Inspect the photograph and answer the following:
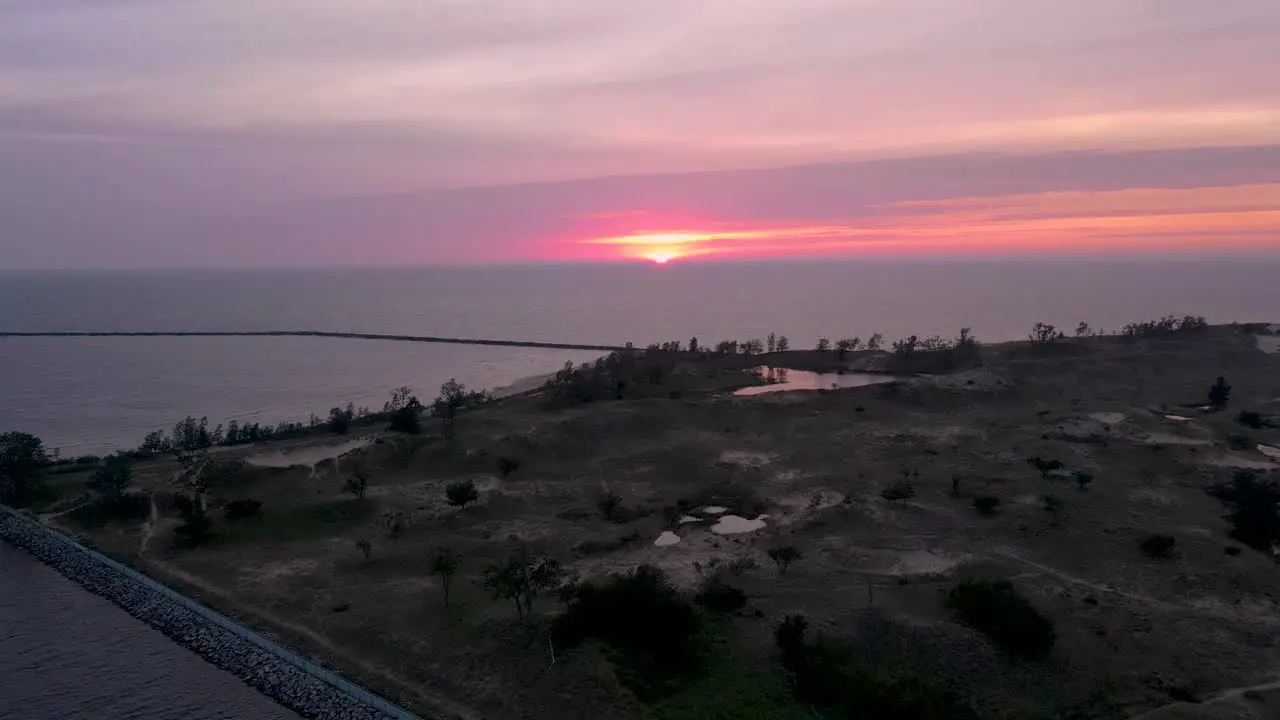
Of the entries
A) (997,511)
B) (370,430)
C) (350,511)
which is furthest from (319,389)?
(997,511)

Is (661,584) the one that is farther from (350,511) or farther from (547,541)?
(350,511)

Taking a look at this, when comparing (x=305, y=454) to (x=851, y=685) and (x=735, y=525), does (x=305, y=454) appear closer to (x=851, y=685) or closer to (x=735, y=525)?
(x=735, y=525)

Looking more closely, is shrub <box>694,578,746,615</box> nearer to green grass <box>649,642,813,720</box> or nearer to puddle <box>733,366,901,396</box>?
green grass <box>649,642,813,720</box>

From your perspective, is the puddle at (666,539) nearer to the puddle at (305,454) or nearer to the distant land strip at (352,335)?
the puddle at (305,454)

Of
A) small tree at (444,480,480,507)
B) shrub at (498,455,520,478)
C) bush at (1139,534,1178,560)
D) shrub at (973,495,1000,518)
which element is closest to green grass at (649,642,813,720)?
small tree at (444,480,480,507)

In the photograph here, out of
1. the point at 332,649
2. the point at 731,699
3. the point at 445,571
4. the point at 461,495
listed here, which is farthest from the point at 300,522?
the point at 731,699

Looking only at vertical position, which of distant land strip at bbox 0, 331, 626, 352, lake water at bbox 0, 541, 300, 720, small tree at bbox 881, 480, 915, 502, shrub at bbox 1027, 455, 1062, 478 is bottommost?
lake water at bbox 0, 541, 300, 720

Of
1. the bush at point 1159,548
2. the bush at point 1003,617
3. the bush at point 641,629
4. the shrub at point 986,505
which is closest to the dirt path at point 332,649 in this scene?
the bush at point 641,629
